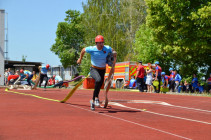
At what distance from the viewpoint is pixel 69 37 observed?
70.9m

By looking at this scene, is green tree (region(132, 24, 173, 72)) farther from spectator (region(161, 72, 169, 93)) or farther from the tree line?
spectator (region(161, 72, 169, 93))

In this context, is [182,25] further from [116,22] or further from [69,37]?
[69,37]

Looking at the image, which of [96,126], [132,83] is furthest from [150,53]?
[96,126]

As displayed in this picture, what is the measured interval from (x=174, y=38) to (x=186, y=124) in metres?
21.1

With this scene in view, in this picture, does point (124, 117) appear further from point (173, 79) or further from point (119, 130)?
point (173, 79)

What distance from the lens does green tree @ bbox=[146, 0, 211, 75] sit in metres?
24.5

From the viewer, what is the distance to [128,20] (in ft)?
158

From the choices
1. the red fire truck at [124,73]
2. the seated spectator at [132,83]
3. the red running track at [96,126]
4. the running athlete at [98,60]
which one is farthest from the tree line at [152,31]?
the red running track at [96,126]

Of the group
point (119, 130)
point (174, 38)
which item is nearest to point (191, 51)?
point (174, 38)

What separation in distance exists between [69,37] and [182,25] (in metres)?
47.2

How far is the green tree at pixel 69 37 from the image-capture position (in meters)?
69.4

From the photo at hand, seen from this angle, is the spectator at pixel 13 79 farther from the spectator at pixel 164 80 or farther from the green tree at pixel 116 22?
the green tree at pixel 116 22

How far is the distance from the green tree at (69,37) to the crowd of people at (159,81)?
1625 inches

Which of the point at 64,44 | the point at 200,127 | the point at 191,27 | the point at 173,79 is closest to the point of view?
the point at 200,127
